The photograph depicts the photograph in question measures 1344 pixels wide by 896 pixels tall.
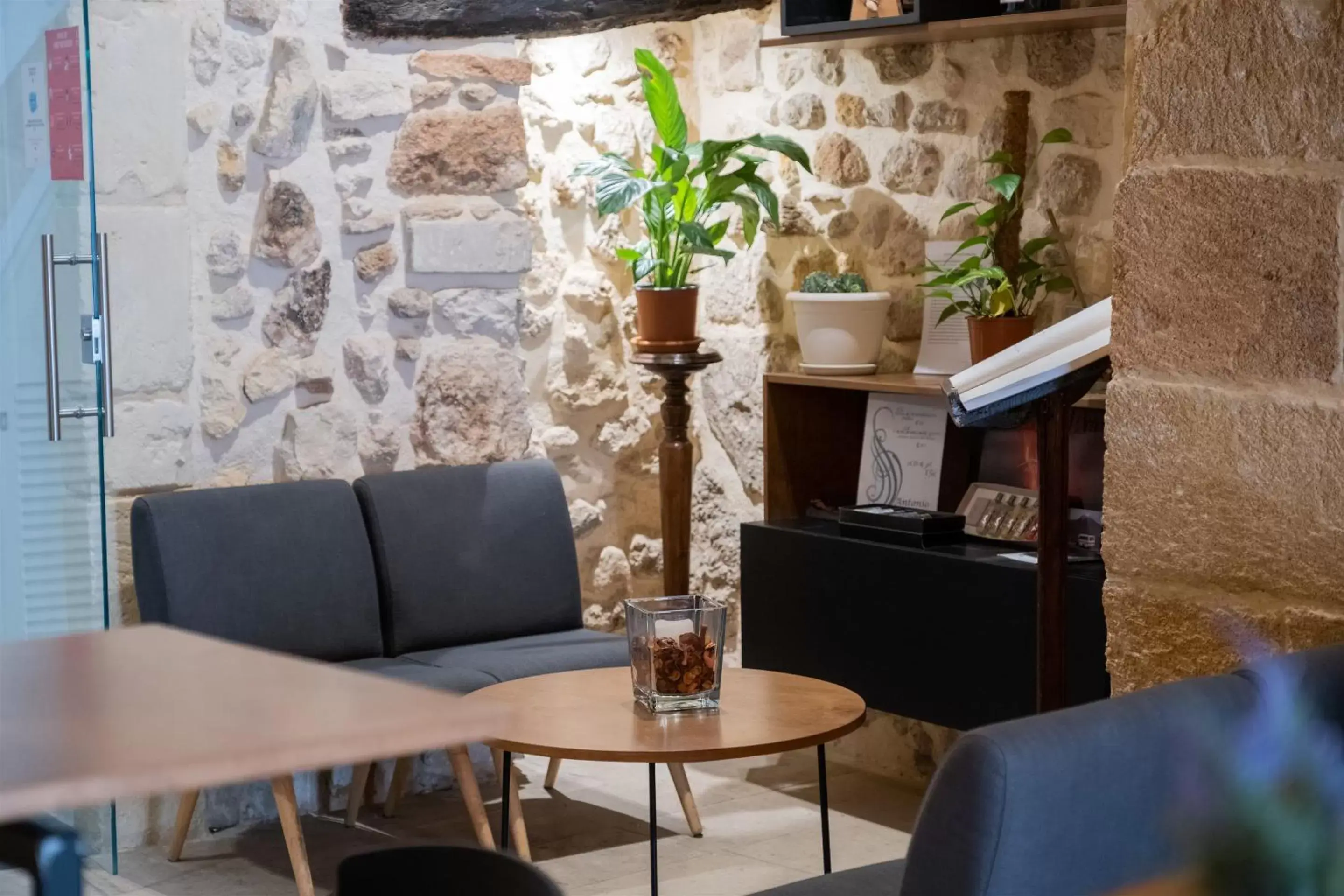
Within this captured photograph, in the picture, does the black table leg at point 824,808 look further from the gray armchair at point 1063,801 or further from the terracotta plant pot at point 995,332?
the gray armchair at point 1063,801

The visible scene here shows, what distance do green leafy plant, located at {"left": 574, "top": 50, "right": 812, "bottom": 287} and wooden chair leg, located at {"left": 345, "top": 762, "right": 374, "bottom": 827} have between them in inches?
60.4

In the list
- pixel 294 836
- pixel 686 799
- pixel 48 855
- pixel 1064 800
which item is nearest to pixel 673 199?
pixel 686 799

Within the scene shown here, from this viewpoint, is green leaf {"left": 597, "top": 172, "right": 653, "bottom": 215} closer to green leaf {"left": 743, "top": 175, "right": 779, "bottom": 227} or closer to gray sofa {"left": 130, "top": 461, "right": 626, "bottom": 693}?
green leaf {"left": 743, "top": 175, "right": 779, "bottom": 227}

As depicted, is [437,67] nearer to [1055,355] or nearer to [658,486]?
[658,486]

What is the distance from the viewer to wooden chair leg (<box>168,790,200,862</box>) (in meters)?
3.80

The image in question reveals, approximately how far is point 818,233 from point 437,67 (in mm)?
1174

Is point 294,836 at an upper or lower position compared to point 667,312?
lower

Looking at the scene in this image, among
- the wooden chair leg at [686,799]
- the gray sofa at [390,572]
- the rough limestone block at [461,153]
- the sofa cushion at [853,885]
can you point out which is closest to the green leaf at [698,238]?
the rough limestone block at [461,153]

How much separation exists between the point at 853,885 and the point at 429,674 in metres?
1.76

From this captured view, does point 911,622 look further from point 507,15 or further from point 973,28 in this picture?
point 507,15

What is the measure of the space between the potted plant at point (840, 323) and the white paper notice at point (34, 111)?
194cm

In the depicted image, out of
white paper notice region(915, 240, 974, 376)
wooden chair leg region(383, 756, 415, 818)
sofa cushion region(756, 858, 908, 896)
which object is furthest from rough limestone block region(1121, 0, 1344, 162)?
wooden chair leg region(383, 756, 415, 818)

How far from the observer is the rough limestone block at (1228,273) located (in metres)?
2.30

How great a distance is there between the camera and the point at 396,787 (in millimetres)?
4215
